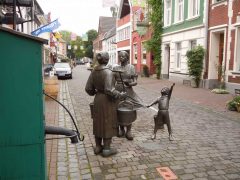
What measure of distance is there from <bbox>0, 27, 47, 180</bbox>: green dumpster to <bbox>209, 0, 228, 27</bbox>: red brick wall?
48.8 ft

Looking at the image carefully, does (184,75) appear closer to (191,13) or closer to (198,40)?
(198,40)

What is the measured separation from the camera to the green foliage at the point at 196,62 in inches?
718

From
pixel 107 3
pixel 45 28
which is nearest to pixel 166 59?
pixel 107 3

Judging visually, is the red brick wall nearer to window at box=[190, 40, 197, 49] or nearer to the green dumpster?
window at box=[190, 40, 197, 49]

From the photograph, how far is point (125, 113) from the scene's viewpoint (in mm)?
5891

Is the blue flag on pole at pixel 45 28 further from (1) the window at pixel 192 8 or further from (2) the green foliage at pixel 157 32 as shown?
(2) the green foliage at pixel 157 32

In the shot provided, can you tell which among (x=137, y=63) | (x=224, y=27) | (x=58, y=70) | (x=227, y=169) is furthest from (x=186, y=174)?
(x=137, y=63)

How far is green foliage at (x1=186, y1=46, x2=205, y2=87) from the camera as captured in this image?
59.8 ft

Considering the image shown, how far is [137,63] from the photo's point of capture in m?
33.9

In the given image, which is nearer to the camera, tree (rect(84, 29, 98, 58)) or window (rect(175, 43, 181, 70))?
window (rect(175, 43, 181, 70))

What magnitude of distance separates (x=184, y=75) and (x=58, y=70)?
10.8m

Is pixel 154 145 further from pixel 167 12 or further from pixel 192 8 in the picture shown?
pixel 167 12

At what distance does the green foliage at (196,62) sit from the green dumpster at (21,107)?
15878mm

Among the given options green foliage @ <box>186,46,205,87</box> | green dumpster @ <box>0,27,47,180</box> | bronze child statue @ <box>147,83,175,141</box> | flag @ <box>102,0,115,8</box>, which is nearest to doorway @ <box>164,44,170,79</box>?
flag @ <box>102,0,115,8</box>
